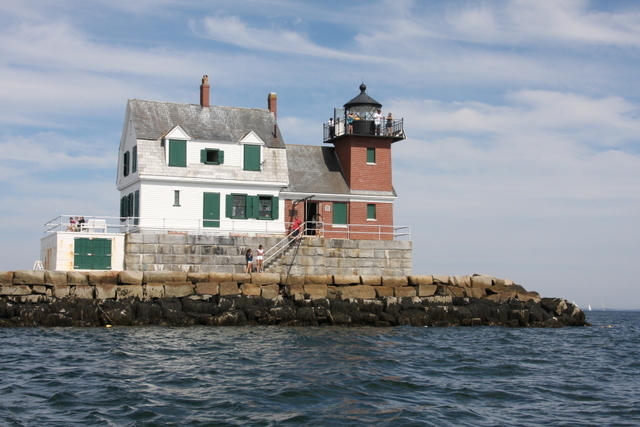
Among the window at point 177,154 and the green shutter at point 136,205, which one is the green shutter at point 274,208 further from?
the green shutter at point 136,205

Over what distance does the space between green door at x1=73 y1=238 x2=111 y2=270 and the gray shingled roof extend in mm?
5615

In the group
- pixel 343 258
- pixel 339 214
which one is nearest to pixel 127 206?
pixel 339 214

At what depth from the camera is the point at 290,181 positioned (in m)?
32.8

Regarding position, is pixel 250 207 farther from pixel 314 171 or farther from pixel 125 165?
pixel 125 165

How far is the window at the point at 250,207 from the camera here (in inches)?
1214

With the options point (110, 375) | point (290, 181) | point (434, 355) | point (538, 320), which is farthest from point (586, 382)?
point (290, 181)

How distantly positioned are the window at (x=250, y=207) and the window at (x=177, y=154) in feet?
Answer: 7.57

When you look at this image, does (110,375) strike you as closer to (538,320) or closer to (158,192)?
(158,192)

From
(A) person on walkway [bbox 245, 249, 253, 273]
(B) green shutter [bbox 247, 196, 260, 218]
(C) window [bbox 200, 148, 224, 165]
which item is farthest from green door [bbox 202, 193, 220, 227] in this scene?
(A) person on walkway [bbox 245, 249, 253, 273]

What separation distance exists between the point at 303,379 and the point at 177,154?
16594mm

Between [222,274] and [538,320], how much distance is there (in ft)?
39.7

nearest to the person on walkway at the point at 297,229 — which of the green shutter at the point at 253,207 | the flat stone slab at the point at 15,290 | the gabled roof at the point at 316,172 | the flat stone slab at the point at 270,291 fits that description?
the green shutter at the point at 253,207

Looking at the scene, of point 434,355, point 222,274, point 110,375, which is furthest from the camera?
point 222,274

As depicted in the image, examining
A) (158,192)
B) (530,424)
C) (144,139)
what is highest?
(144,139)
